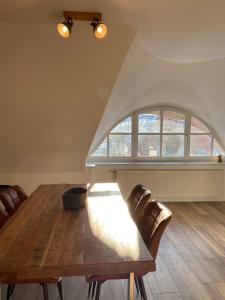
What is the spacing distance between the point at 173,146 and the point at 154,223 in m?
3.38

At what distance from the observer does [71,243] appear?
4.84ft

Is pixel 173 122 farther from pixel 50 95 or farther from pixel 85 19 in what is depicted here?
pixel 85 19

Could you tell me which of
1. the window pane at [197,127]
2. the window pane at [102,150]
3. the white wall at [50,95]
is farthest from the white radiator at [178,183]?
the white wall at [50,95]

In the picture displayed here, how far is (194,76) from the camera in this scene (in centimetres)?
368

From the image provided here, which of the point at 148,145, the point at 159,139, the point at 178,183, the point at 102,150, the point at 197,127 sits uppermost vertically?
the point at 197,127

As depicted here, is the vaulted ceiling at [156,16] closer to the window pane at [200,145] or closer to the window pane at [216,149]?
the window pane at [200,145]

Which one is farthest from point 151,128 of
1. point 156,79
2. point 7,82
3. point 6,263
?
point 6,263

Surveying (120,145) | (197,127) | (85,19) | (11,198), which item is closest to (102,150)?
(120,145)

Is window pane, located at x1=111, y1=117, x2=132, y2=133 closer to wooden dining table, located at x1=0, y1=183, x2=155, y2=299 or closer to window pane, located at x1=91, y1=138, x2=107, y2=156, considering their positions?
window pane, located at x1=91, y1=138, x2=107, y2=156

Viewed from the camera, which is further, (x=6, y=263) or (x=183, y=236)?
(x=183, y=236)

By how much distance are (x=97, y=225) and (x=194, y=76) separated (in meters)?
2.82

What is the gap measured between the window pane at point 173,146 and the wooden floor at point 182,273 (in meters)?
1.58

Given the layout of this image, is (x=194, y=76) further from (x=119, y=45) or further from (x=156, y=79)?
(x=119, y=45)

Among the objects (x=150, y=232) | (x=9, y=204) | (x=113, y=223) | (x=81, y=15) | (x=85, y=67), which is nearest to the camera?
(x=113, y=223)
